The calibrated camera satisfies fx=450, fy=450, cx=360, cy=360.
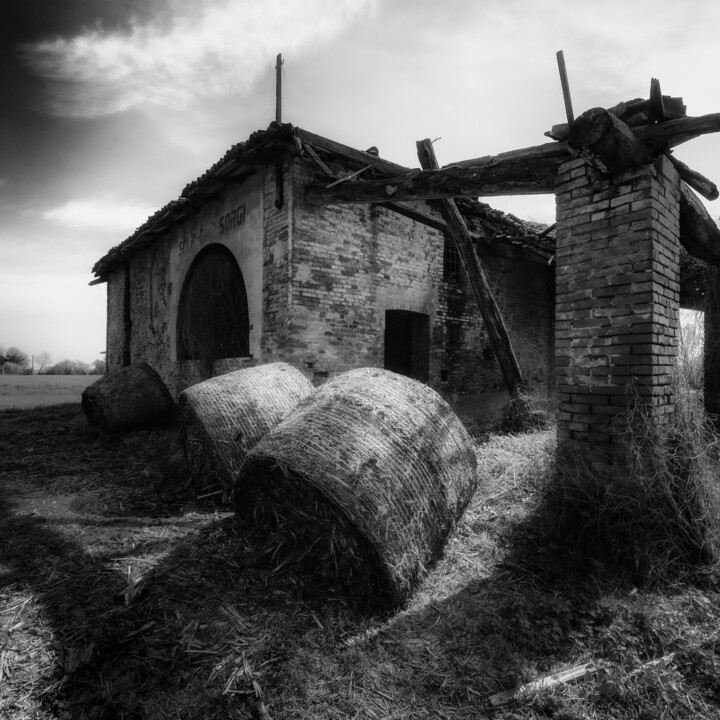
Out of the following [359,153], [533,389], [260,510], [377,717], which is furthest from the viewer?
[533,389]

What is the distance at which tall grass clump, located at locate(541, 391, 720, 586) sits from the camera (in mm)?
3002

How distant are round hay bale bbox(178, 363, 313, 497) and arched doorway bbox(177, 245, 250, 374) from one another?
130 inches

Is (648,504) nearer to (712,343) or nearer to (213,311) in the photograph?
(712,343)

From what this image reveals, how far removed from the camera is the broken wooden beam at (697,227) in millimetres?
4129

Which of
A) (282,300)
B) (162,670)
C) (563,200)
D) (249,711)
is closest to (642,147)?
(563,200)

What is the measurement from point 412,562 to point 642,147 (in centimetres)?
346

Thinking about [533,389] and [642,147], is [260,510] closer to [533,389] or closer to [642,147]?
[642,147]

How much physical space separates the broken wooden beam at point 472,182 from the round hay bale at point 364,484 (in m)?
2.80

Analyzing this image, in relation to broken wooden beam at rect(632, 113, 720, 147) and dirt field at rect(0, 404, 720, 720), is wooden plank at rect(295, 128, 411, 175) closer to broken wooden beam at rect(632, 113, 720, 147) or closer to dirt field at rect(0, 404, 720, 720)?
broken wooden beam at rect(632, 113, 720, 147)

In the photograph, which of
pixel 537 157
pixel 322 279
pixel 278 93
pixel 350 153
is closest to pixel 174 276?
pixel 278 93

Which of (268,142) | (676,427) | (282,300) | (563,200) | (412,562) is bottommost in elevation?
(412,562)

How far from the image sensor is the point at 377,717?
199 cm

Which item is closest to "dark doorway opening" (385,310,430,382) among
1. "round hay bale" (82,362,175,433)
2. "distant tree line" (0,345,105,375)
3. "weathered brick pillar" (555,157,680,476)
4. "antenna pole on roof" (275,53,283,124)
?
"antenna pole on roof" (275,53,283,124)

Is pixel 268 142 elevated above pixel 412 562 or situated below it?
above
